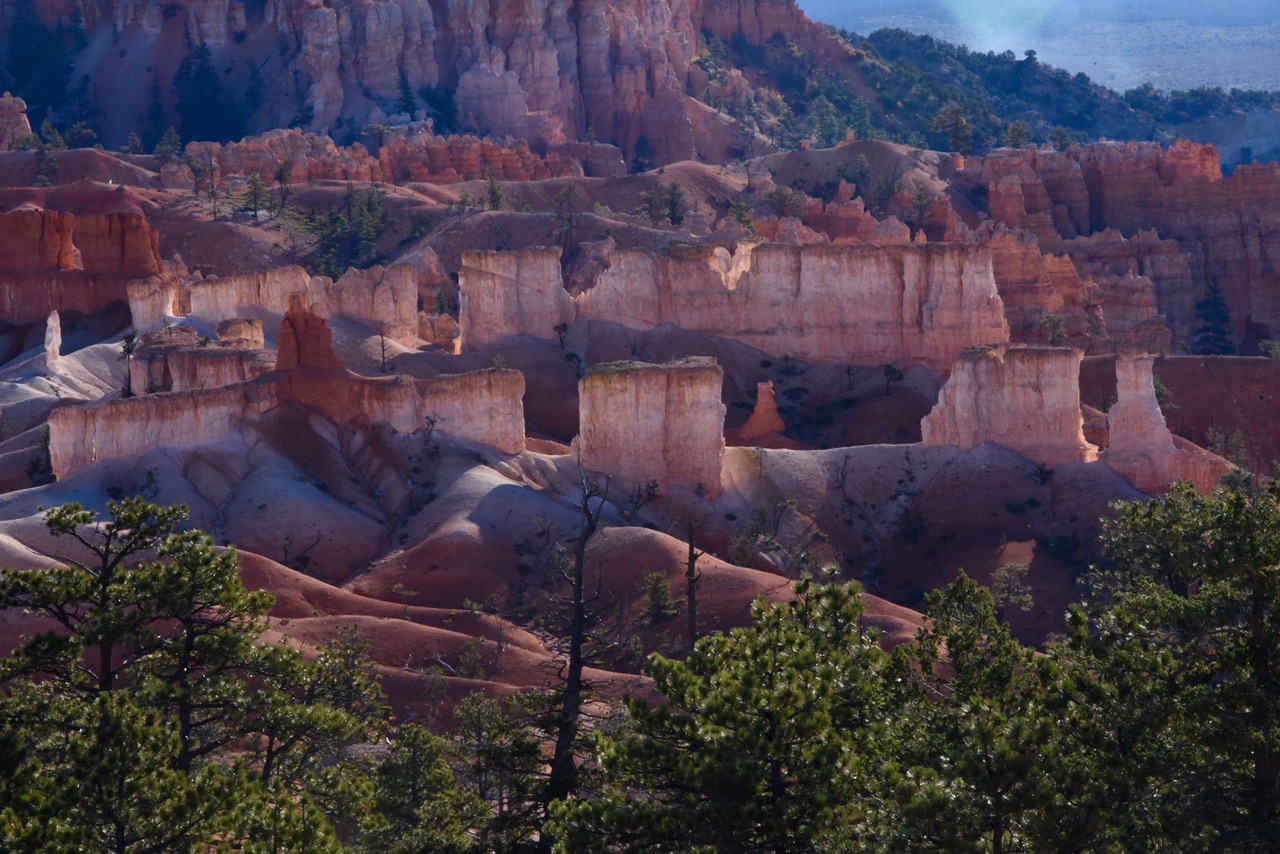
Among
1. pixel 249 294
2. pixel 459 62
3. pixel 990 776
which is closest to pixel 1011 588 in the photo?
pixel 249 294

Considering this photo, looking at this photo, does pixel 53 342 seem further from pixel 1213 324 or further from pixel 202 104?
pixel 202 104

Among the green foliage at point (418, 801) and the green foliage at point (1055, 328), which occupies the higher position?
the green foliage at point (1055, 328)

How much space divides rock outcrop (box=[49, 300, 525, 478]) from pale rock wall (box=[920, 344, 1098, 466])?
16.6m

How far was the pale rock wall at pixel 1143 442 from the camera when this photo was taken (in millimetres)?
73812

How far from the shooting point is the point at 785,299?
91.6m

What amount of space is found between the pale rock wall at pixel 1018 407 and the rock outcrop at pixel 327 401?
54.3 feet

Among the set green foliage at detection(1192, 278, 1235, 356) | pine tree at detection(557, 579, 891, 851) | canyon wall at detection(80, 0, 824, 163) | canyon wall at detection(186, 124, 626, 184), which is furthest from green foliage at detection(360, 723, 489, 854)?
canyon wall at detection(80, 0, 824, 163)

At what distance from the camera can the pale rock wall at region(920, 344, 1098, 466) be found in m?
76.6

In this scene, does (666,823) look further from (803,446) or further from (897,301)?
(897,301)

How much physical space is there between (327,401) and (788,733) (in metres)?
48.8

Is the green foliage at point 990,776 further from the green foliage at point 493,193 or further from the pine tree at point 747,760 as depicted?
the green foliage at point 493,193

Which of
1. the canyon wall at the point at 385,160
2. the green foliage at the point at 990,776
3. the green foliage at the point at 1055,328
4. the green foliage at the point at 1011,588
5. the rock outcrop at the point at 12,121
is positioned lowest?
the green foliage at the point at 1011,588

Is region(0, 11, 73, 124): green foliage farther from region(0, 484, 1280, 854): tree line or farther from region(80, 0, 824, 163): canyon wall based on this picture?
region(0, 484, 1280, 854): tree line

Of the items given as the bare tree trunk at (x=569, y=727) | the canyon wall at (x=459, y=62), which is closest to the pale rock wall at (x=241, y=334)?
the bare tree trunk at (x=569, y=727)
